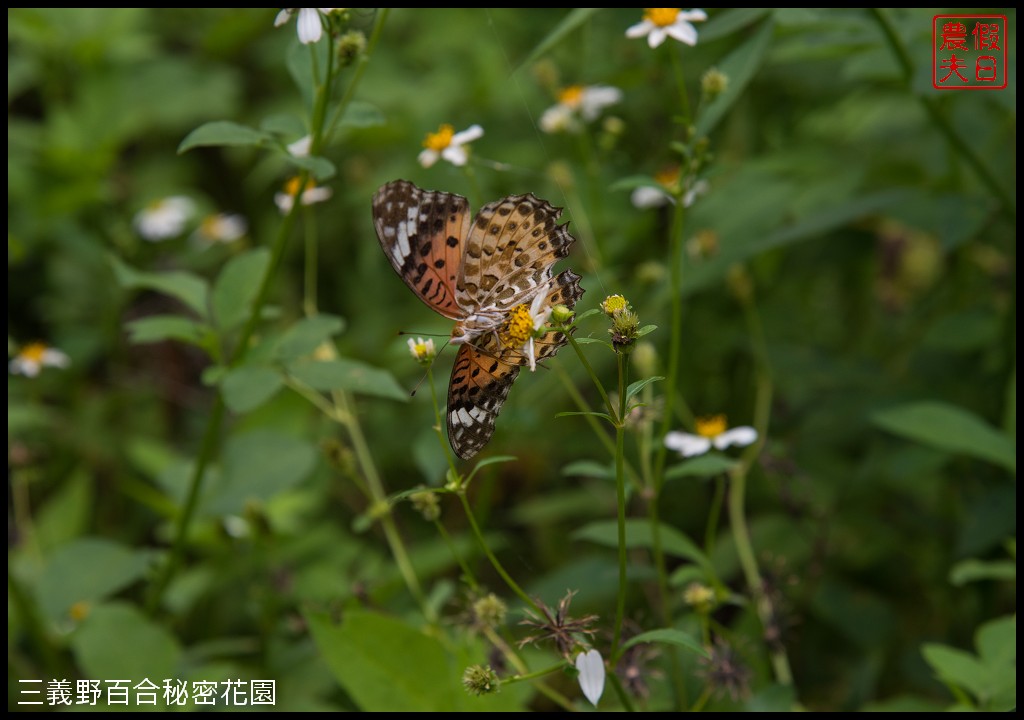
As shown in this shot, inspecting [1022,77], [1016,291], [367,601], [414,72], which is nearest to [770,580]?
[367,601]

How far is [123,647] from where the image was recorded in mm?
1517

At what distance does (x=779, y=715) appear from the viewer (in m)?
1.24

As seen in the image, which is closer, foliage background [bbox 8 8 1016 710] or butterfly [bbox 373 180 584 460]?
butterfly [bbox 373 180 584 460]

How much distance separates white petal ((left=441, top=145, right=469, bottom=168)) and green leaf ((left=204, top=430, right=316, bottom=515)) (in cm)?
58

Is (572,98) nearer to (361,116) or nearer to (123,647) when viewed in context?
(361,116)

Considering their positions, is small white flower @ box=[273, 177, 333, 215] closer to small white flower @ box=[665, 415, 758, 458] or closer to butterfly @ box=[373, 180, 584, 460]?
butterfly @ box=[373, 180, 584, 460]

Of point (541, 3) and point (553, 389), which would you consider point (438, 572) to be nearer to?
point (553, 389)

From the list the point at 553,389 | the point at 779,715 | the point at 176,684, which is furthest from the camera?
the point at 553,389

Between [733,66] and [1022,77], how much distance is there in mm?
489

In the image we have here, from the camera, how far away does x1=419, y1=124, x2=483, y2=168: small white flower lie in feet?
4.05

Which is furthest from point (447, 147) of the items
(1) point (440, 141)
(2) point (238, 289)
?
(2) point (238, 289)

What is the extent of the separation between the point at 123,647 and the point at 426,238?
35.0 inches

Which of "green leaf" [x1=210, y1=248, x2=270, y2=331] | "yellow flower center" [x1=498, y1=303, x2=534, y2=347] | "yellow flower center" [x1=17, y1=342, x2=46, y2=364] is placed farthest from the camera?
"yellow flower center" [x1=17, y1=342, x2=46, y2=364]

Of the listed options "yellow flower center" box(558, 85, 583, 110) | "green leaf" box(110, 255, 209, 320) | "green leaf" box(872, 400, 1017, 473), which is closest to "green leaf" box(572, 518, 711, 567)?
"green leaf" box(872, 400, 1017, 473)
